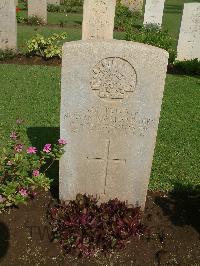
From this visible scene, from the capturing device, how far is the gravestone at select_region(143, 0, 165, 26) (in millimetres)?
14445

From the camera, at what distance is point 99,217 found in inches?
146

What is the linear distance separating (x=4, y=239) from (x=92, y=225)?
87cm

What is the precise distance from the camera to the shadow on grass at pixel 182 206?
3984mm

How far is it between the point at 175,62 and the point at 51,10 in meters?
11.7

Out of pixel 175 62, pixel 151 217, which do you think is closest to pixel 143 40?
pixel 175 62

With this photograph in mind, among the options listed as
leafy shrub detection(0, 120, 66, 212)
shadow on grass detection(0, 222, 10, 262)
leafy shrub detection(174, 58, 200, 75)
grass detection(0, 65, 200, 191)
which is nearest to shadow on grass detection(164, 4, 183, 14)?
leafy shrub detection(174, 58, 200, 75)

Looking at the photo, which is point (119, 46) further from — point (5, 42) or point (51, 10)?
point (51, 10)

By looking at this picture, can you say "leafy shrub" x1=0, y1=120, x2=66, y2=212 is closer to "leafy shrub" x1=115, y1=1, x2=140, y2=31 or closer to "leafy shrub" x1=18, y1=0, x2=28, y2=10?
"leafy shrub" x1=115, y1=1, x2=140, y2=31

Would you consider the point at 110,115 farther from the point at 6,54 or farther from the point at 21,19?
the point at 21,19

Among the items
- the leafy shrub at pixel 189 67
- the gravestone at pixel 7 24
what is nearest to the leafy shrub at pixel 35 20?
the gravestone at pixel 7 24

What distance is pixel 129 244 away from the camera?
3648 millimetres

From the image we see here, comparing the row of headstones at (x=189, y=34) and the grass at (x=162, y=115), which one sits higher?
the row of headstones at (x=189, y=34)

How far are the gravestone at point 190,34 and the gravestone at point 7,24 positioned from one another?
4741 mm

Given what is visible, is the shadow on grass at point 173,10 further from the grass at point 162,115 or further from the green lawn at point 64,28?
the grass at point 162,115
